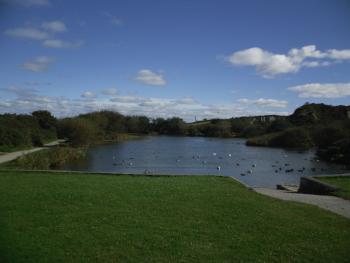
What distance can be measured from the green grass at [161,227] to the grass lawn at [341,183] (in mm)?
3293

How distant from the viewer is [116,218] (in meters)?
9.45

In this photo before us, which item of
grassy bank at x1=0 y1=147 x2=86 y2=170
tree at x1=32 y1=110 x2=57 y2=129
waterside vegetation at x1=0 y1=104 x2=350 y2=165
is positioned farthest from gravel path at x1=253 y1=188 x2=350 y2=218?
tree at x1=32 y1=110 x2=57 y2=129

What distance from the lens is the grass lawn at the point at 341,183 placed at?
1471 cm

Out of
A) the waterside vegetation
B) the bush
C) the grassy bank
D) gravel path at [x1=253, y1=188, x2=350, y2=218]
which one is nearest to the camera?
gravel path at [x1=253, y1=188, x2=350, y2=218]

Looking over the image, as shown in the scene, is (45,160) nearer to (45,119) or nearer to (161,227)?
(161,227)

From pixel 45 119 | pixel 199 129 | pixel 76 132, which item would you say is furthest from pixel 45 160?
pixel 199 129

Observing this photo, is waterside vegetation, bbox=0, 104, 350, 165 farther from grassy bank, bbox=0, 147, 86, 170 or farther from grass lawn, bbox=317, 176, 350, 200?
grass lawn, bbox=317, 176, 350, 200

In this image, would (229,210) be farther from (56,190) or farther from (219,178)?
(219,178)

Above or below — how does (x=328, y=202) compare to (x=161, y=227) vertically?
below

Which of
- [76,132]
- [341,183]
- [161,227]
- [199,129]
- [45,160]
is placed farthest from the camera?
[199,129]

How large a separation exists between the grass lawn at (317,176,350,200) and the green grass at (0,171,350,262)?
329 cm

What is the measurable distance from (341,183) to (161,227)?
10.8 meters

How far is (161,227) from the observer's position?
344 inches

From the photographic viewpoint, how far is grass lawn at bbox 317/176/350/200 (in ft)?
48.3
